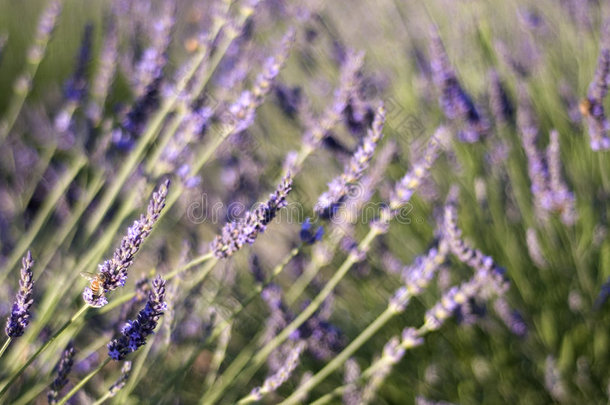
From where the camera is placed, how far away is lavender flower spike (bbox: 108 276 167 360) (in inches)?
34.0

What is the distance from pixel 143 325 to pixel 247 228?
24 cm

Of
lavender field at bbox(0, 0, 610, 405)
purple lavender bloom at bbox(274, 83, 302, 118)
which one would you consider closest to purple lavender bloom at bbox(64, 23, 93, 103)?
lavender field at bbox(0, 0, 610, 405)

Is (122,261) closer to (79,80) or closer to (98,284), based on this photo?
(98,284)

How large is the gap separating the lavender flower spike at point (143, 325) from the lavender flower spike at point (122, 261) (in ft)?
0.18

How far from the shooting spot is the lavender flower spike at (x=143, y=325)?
0.86 meters

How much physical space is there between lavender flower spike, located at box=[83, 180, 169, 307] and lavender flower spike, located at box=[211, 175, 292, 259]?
0.17 metres

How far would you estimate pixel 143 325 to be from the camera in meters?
0.88

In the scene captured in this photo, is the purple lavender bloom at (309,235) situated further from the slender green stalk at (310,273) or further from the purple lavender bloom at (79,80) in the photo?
the purple lavender bloom at (79,80)

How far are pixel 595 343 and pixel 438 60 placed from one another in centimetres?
94

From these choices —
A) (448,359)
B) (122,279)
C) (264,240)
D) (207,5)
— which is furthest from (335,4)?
(122,279)

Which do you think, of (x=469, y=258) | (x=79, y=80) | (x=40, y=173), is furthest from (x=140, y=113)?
(x=469, y=258)

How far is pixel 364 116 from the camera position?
1608 mm

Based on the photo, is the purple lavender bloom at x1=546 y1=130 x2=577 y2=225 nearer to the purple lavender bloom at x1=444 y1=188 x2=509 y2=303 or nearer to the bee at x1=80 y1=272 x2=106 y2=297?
the purple lavender bloom at x1=444 y1=188 x2=509 y2=303

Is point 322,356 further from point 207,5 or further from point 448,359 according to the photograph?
point 207,5
